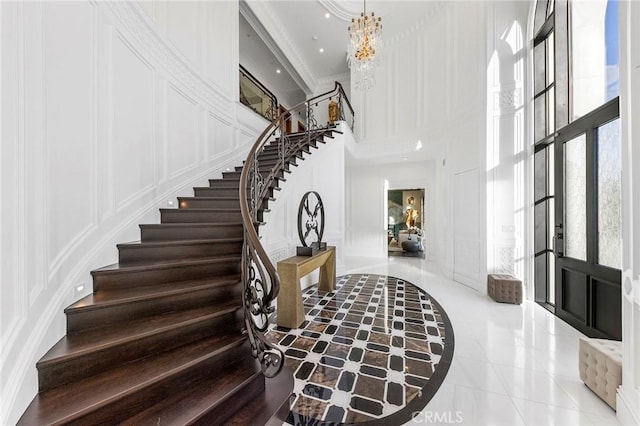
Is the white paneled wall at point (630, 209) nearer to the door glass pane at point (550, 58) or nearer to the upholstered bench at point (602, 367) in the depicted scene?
the upholstered bench at point (602, 367)

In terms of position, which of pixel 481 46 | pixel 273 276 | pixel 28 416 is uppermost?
pixel 481 46

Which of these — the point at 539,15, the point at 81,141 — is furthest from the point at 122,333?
the point at 539,15

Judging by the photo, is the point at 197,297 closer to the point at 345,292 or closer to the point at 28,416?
the point at 28,416

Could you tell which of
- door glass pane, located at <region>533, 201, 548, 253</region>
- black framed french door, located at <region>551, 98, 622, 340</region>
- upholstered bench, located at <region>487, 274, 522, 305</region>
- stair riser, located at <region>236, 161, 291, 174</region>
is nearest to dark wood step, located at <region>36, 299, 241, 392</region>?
stair riser, located at <region>236, 161, 291, 174</region>

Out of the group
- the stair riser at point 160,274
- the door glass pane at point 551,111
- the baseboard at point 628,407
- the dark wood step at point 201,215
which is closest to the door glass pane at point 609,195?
the door glass pane at point 551,111

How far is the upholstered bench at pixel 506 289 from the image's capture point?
151 inches

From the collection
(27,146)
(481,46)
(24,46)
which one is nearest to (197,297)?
(27,146)

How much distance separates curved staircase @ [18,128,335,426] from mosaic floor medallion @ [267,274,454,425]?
16.7 inches

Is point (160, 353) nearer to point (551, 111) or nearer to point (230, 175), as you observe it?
point (230, 175)

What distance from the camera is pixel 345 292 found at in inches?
175

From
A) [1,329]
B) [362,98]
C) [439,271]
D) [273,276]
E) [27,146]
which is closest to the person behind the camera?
[1,329]

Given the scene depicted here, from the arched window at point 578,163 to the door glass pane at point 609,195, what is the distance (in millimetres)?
11

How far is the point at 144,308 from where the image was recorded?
1.86m

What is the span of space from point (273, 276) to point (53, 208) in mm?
1691
